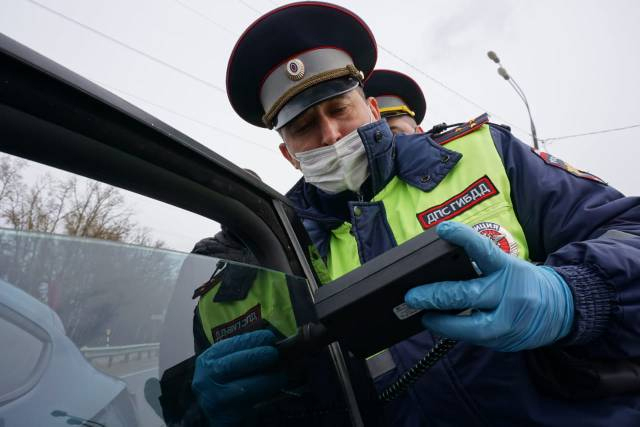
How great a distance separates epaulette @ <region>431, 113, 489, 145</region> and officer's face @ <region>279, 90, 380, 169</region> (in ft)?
1.49

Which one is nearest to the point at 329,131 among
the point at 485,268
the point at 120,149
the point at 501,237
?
the point at 501,237

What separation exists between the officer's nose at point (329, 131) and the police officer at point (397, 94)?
2921mm

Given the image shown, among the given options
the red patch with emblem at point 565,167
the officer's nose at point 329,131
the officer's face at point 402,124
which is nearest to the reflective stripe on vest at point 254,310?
the officer's nose at point 329,131

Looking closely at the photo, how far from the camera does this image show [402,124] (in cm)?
450

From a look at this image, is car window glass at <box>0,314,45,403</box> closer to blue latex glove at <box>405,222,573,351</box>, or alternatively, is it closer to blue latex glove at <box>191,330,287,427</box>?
blue latex glove at <box>191,330,287,427</box>

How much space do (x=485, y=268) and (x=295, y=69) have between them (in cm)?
142

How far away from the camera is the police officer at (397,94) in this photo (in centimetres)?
465

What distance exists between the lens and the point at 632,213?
45.6 inches

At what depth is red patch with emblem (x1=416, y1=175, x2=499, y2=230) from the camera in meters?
1.34

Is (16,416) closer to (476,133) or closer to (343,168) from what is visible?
(343,168)

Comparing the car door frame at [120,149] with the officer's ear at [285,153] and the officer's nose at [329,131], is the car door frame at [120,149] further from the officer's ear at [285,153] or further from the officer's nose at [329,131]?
the officer's ear at [285,153]

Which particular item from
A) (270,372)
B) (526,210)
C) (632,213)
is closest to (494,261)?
(526,210)

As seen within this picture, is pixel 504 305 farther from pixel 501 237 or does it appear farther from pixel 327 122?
pixel 327 122

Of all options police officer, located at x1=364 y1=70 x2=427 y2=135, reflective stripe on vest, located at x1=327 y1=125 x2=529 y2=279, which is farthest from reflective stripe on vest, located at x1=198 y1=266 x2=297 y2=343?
police officer, located at x1=364 y1=70 x2=427 y2=135
